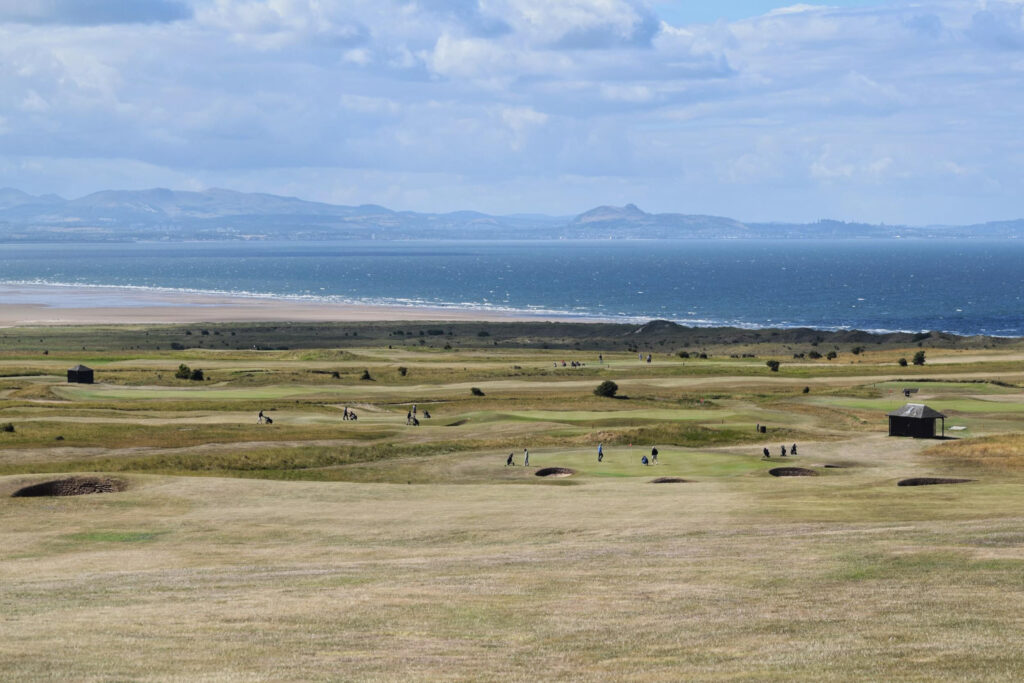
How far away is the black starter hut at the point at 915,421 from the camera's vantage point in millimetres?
61219

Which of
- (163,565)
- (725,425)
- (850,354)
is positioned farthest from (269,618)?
(850,354)

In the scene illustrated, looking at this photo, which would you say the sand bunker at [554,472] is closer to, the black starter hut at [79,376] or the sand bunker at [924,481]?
the sand bunker at [924,481]

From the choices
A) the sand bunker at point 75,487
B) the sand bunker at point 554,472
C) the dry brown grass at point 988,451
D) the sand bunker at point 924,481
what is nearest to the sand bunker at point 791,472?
the sand bunker at point 924,481

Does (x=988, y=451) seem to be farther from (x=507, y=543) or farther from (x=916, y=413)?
(x=507, y=543)

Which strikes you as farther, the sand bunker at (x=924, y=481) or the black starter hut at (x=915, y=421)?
the black starter hut at (x=915, y=421)

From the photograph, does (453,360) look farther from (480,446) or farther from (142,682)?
(142,682)

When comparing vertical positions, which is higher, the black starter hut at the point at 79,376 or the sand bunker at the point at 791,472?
the black starter hut at the point at 79,376

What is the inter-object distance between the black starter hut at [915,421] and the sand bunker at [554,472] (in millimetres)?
20271

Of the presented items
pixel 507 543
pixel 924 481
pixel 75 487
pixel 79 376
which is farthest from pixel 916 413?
pixel 79 376

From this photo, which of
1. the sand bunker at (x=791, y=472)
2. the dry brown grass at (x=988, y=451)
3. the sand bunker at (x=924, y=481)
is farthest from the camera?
the sand bunker at (x=791, y=472)

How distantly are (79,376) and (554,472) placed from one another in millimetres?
52675

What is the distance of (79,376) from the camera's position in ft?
299

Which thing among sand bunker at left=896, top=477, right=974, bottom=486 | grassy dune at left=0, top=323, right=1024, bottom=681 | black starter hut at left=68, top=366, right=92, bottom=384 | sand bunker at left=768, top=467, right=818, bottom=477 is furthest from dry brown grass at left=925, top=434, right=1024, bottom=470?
black starter hut at left=68, top=366, right=92, bottom=384

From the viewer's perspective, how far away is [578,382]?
95.1 metres
